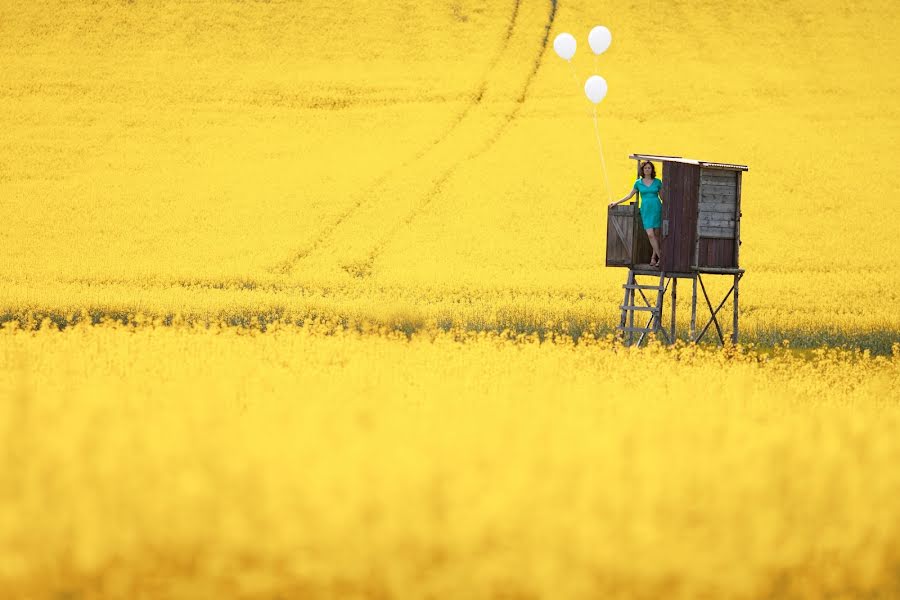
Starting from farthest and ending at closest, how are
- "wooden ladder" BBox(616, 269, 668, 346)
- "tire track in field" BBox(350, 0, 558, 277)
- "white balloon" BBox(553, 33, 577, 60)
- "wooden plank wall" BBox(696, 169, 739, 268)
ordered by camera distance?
"tire track in field" BBox(350, 0, 558, 277) < "white balloon" BBox(553, 33, 577, 60) < "wooden plank wall" BBox(696, 169, 739, 268) < "wooden ladder" BBox(616, 269, 668, 346)

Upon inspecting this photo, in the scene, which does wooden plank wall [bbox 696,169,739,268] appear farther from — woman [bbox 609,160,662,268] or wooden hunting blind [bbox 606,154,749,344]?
woman [bbox 609,160,662,268]

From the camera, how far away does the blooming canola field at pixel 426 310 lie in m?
5.57

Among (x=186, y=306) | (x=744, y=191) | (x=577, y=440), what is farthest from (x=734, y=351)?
(x=744, y=191)

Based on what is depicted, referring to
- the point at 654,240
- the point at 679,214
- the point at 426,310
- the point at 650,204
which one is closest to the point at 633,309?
the point at 654,240

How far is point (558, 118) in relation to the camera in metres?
36.8

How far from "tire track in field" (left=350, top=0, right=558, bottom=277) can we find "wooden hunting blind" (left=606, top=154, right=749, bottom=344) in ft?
23.3

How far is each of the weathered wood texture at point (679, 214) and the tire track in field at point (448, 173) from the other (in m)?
7.71

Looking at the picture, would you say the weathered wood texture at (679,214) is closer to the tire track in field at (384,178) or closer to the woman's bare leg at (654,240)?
the woman's bare leg at (654,240)

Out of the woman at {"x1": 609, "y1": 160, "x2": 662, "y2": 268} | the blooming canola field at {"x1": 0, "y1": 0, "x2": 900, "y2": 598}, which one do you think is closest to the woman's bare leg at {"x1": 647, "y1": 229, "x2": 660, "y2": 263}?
the woman at {"x1": 609, "y1": 160, "x2": 662, "y2": 268}

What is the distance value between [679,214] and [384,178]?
47.0 feet

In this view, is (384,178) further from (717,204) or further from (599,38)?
(717,204)

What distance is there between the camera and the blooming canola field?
18.3 ft

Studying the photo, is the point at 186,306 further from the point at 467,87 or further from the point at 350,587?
the point at 467,87

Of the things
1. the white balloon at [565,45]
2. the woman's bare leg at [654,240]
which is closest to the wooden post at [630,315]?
the woman's bare leg at [654,240]
